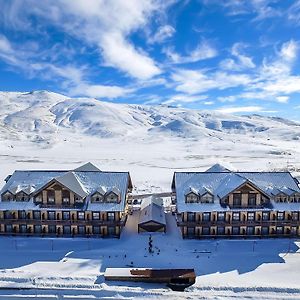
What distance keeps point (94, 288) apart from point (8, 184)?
2185 centimetres

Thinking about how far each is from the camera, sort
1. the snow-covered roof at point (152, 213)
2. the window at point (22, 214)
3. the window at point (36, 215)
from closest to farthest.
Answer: the window at point (36, 215), the window at point (22, 214), the snow-covered roof at point (152, 213)

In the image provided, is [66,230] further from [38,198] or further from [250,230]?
[250,230]

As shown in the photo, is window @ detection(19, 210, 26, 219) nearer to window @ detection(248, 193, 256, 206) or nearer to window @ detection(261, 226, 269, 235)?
window @ detection(248, 193, 256, 206)

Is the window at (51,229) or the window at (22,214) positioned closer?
the window at (22,214)

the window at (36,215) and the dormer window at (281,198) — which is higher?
the dormer window at (281,198)

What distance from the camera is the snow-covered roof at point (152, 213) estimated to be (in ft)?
156

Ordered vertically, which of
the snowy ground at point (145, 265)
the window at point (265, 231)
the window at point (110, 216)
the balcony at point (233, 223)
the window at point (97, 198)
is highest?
the window at point (97, 198)

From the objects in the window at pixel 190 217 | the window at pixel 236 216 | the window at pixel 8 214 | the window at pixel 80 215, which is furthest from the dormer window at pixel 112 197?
the window at pixel 236 216

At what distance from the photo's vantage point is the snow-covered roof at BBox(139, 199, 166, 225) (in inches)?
Answer: 1866

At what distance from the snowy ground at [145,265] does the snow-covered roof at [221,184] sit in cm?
473

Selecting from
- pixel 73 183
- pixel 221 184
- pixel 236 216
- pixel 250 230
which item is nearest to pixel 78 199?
pixel 73 183

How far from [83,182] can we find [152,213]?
10.6m

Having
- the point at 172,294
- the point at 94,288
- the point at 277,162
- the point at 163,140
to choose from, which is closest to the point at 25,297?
the point at 94,288

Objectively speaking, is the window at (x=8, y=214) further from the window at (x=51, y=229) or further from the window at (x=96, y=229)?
the window at (x=96, y=229)
